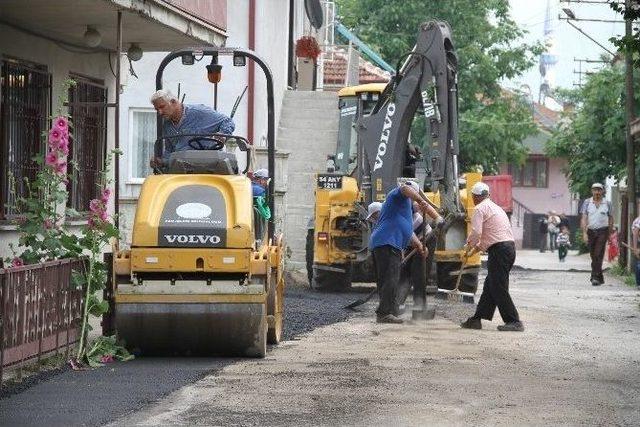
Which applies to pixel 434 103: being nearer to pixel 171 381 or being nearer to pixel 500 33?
pixel 171 381

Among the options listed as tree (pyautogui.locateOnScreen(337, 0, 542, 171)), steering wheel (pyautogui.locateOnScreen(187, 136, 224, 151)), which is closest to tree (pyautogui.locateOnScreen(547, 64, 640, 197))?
tree (pyautogui.locateOnScreen(337, 0, 542, 171))

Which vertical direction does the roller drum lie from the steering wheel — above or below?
below

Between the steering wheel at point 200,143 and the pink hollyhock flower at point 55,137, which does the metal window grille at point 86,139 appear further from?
the pink hollyhock flower at point 55,137

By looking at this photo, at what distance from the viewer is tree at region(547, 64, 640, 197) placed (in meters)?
41.2

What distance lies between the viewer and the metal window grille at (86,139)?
20.5m

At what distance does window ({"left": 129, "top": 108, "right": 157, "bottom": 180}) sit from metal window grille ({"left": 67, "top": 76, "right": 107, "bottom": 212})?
333 inches

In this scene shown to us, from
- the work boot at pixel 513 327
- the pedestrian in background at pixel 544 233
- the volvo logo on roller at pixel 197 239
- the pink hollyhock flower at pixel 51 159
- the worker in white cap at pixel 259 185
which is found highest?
the pink hollyhock flower at pixel 51 159

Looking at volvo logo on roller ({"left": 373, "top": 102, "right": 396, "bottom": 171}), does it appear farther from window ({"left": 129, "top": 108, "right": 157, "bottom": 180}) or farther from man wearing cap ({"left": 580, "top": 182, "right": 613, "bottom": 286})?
window ({"left": 129, "top": 108, "right": 157, "bottom": 180})

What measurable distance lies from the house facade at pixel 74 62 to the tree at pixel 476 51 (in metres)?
36.3

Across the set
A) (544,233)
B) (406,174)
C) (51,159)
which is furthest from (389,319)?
(544,233)

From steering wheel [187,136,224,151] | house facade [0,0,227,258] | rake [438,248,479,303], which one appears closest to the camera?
steering wheel [187,136,224,151]

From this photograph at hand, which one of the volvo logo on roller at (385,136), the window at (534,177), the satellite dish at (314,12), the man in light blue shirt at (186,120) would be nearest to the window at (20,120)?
the man in light blue shirt at (186,120)

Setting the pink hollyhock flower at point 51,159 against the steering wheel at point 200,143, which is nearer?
the pink hollyhock flower at point 51,159

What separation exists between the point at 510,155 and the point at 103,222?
4688 centimetres
